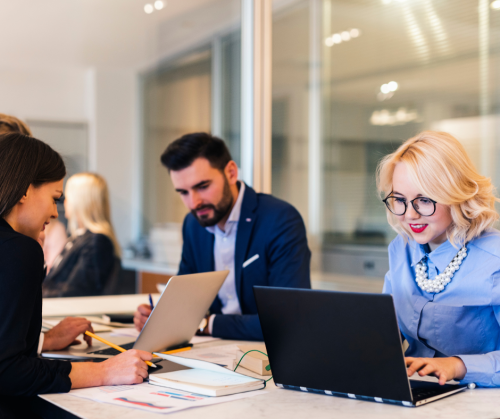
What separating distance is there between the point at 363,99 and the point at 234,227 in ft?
5.45

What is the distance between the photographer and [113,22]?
11.6 feet

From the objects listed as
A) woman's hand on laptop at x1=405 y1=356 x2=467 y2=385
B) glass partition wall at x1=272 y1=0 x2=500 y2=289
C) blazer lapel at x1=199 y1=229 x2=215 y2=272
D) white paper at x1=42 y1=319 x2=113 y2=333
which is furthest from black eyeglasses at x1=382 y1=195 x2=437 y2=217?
glass partition wall at x1=272 y1=0 x2=500 y2=289

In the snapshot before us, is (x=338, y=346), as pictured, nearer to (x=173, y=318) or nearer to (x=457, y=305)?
(x=457, y=305)

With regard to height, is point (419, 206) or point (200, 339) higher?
point (419, 206)

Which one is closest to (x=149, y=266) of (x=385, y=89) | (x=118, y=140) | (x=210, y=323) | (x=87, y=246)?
(x=87, y=246)

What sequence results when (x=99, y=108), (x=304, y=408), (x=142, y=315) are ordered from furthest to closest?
(x=99, y=108), (x=142, y=315), (x=304, y=408)

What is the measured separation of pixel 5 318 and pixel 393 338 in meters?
0.86

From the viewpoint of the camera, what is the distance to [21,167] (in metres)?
1.43

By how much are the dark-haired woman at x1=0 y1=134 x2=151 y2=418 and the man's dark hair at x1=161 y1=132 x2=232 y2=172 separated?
36.7 inches

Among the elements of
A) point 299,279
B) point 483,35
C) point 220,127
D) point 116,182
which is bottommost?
point 299,279

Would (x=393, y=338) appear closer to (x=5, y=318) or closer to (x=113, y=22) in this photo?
(x=5, y=318)

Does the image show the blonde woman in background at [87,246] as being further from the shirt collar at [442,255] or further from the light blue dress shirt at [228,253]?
the shirt collar at [442,255]

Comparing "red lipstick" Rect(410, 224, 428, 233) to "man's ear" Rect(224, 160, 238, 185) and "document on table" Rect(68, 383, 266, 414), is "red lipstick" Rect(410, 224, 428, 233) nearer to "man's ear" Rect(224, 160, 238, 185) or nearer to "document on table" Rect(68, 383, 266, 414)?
"document on table" Rect(68, 383, 266, 414)

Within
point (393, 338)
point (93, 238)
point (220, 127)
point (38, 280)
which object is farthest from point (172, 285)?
point (220, 127)
